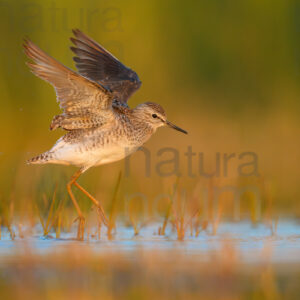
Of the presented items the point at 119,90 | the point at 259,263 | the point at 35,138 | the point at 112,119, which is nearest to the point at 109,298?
the point at 259,263

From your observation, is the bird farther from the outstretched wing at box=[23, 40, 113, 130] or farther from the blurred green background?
the blurred green background

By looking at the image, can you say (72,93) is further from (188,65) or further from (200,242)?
(188,65)

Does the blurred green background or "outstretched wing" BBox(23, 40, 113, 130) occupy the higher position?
the blurred green background

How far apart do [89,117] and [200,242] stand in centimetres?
184

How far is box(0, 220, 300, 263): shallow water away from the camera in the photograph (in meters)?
5.31

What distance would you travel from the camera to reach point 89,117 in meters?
6.79

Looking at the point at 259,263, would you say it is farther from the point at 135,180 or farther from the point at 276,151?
the point at 276,151

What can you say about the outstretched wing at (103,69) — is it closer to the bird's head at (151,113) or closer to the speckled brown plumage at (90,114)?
the speckled brown plumage at (90,114)

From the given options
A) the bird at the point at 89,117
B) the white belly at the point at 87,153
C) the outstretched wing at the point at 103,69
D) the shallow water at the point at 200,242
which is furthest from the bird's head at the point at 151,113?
the shallow water at the point at 200,242

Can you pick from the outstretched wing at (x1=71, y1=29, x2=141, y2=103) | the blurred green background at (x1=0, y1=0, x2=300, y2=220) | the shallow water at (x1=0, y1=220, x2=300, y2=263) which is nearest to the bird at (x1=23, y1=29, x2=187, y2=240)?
the outstretched wing at (x1=71, y1=29, x2=141, y2=103)

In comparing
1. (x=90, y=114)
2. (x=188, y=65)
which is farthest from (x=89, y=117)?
(x=188, y=65)

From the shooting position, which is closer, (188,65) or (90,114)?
(90,114)

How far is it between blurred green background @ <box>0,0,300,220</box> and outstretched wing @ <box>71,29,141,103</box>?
2872mm

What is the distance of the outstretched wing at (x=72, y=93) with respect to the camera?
19.6ft
